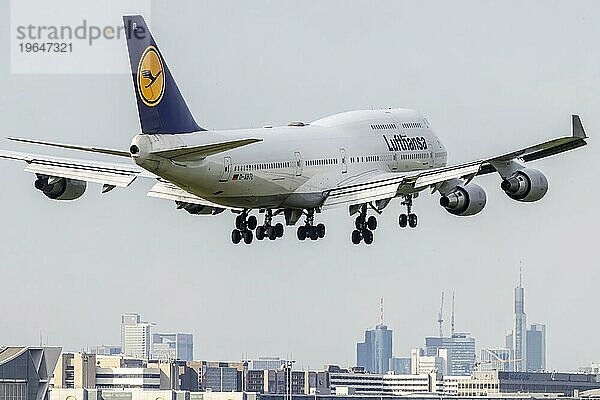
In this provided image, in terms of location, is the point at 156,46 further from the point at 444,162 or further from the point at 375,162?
the point at 444,162

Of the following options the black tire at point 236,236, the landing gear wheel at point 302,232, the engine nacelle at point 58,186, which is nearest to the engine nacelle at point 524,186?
the landing gear wheel at point 302,232

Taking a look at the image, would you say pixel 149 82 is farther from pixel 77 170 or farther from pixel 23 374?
pixel 23 374

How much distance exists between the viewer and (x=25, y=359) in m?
194

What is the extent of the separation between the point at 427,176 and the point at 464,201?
Result: 2.58m

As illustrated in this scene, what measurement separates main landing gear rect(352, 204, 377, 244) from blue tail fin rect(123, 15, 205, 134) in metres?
16.1

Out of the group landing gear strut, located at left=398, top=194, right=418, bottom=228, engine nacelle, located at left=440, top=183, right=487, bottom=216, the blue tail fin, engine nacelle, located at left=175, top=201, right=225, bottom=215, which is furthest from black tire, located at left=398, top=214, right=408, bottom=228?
the blue tail fin

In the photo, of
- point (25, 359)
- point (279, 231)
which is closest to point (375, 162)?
point (279, 231)

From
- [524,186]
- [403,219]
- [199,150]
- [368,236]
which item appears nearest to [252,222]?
[368,236]

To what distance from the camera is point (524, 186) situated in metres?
103

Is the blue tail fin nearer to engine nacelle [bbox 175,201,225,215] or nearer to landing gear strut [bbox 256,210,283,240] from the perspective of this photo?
engine nacelle [bbox 175,201,225,215]

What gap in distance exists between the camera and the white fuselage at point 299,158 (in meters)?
99.4

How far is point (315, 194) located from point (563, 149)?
1772 cm

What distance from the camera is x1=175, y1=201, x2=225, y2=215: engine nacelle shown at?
108m

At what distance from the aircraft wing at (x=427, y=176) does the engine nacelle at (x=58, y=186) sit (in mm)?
14187
